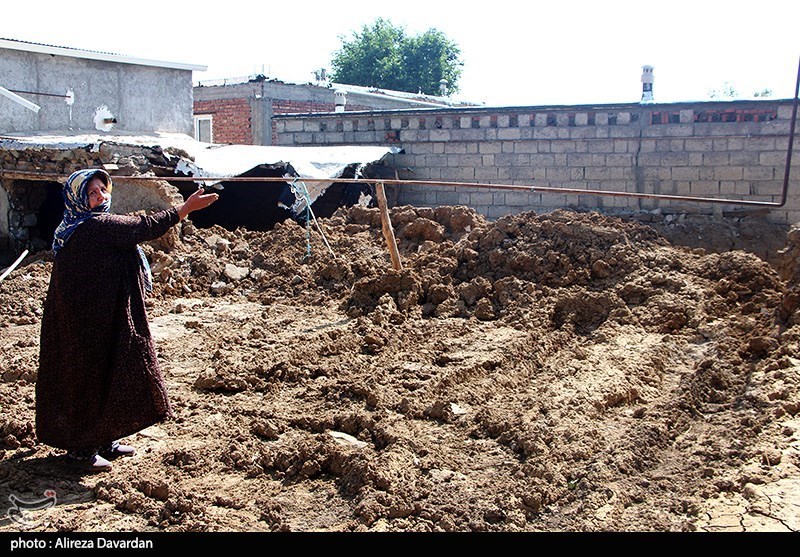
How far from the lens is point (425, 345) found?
6.77m

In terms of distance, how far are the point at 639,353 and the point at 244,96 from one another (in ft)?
56.1

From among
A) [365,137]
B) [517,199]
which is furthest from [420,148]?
[517,199]

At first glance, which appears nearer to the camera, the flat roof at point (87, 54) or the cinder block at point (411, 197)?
the flat roof at point (87, 54)

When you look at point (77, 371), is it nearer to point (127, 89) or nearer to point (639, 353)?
point (639, 353)

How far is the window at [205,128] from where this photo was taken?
22156 mm

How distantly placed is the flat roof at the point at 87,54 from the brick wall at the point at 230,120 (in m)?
5.90

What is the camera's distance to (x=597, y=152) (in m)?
11.9

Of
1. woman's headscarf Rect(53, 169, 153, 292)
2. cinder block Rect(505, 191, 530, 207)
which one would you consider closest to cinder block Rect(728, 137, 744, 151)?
cinder block Rect(505, 191, 530, 207)

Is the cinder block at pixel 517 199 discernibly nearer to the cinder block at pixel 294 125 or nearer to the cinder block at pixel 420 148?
the cinder block at pixel 420 148

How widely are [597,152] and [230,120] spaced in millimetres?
12654

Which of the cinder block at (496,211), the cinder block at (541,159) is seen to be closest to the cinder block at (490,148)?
the cinder block at (541,159)

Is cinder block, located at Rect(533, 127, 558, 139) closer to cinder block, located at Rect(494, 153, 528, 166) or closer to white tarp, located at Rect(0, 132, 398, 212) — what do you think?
cinder block, located at Rect(494, 153, 528, 166)
